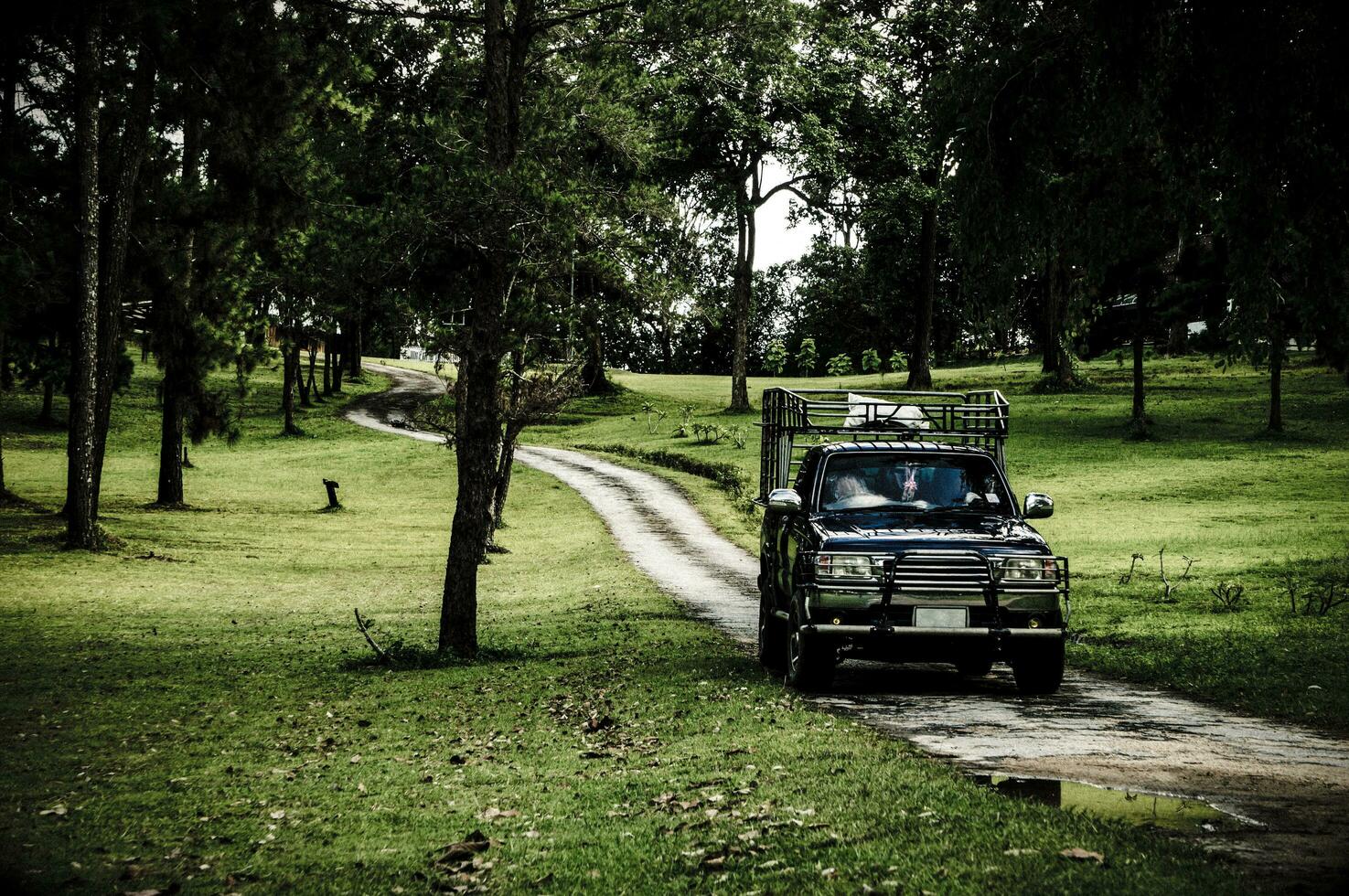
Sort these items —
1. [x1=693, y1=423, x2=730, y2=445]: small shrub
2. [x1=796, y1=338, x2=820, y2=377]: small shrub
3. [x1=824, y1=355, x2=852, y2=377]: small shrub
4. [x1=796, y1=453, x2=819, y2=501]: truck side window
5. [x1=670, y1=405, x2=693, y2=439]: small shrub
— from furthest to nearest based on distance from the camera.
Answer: [x1=796, y1=338, x2=820, y2=377]: small shrub → [x1=824, y1=355, x2=852, y2=377]: small shrub → [x1=670, y1=405, x2=693, y2=439]: small shrub → [x1=693, y1=423, x2=730, y2=445]: small shrub → [x1=796, y1=453, x2=819, y2=501]: truck side window

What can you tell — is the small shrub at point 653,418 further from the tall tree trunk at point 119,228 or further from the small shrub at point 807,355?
the tall tree trunk at point 119,228

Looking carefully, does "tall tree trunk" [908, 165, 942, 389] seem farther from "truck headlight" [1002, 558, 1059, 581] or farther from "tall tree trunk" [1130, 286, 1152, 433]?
"truck headlight" [1002, 558, 1059, 581]

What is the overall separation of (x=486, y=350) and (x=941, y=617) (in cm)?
630

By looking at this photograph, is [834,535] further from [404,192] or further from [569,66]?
[569,66]

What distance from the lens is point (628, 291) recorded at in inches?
558

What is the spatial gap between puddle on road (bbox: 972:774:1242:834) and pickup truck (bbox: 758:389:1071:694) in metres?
2.79

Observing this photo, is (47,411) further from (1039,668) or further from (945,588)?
(1039,668)

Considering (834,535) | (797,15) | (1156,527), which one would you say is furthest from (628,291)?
(1156,527)

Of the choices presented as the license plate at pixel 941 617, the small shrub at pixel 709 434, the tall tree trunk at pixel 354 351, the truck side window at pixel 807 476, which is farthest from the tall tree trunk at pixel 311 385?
the license plate at pixel 941 617

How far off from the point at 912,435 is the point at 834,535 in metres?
2.79

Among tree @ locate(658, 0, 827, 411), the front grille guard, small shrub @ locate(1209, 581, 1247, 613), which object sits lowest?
small shrub @ locate(1209, 581, 1247, 613)

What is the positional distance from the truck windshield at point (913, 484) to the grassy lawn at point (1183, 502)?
2.74m

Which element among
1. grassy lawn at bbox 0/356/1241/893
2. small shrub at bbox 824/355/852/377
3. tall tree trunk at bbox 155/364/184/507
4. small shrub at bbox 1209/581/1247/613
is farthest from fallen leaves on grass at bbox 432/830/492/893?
small shrub at bbox 824/355/852/377

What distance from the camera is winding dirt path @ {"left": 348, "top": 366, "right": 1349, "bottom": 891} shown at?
5836mm
